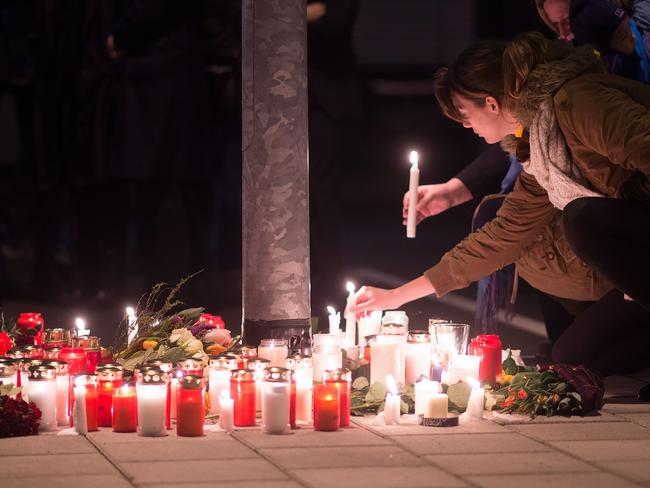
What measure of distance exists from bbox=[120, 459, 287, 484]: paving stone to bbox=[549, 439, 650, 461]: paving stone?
976 millimetres

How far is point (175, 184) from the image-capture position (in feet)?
30.8

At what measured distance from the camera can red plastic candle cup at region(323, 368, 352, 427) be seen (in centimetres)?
554

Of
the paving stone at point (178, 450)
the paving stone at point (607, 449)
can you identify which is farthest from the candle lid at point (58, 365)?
the paving stone at point (607, 449)

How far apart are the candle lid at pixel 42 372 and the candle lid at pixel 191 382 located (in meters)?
0.44

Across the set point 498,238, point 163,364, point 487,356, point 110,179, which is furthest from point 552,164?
point 110,179

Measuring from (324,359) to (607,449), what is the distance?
1.17m

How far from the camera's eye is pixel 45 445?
209 inches

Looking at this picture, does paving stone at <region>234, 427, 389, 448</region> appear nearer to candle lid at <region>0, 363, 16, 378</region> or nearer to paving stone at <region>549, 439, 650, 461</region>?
paving stone at <region>549, 439, 650, 461</region>

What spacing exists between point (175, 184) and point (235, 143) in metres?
0.61

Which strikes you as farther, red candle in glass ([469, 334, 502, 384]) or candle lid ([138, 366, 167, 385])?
red candle in glass ([469, 334, 502, 384])

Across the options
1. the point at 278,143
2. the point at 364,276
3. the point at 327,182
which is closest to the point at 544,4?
the point at 278,143

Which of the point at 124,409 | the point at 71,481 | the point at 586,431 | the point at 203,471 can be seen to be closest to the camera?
the point at 71,481

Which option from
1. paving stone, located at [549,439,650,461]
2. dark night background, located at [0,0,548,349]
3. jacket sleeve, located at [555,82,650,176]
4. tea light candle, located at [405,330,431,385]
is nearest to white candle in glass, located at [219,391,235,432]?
tea light candle, located at [405,330,431,385]

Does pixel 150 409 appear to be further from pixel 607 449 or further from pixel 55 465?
pixel 607 449
